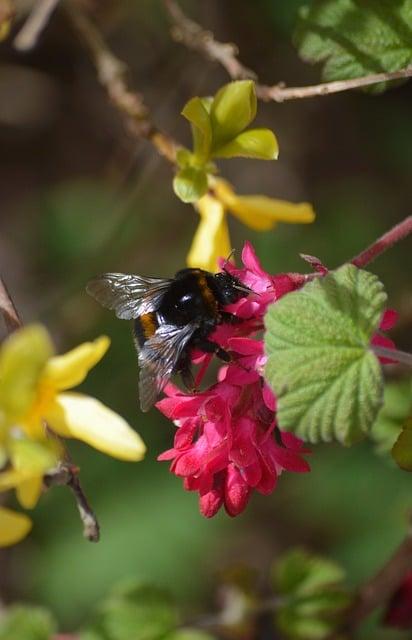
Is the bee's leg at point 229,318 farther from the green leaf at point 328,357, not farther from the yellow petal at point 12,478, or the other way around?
the yellow petal at point 12,478

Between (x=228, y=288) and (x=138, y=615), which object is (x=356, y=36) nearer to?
(x=228, y=288)

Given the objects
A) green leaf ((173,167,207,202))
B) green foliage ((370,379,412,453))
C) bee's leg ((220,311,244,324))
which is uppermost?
green leaf ((173,167,207,202))

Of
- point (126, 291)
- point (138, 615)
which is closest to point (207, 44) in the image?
point (126, 291)

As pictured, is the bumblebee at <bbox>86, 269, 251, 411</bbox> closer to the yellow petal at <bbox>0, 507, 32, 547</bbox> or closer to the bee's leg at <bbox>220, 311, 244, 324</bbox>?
the bee's leg at <bbox>220, 311, 244, 324</bbox>

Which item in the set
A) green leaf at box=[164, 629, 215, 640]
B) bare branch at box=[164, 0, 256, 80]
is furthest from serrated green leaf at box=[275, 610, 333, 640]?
bare branch at box=[164, 0, 256, 80]

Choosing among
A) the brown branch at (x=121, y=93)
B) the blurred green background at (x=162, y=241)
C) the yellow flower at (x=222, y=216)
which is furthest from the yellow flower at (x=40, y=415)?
the blurred green background at (x=162, y=241)

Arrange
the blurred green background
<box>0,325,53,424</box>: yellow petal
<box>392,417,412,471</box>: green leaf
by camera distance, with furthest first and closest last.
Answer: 1. the blurred green background
2. <box>392,417,412,471</box>: green leaf
3. <box>0,325,53,424</box>: yellow petal
